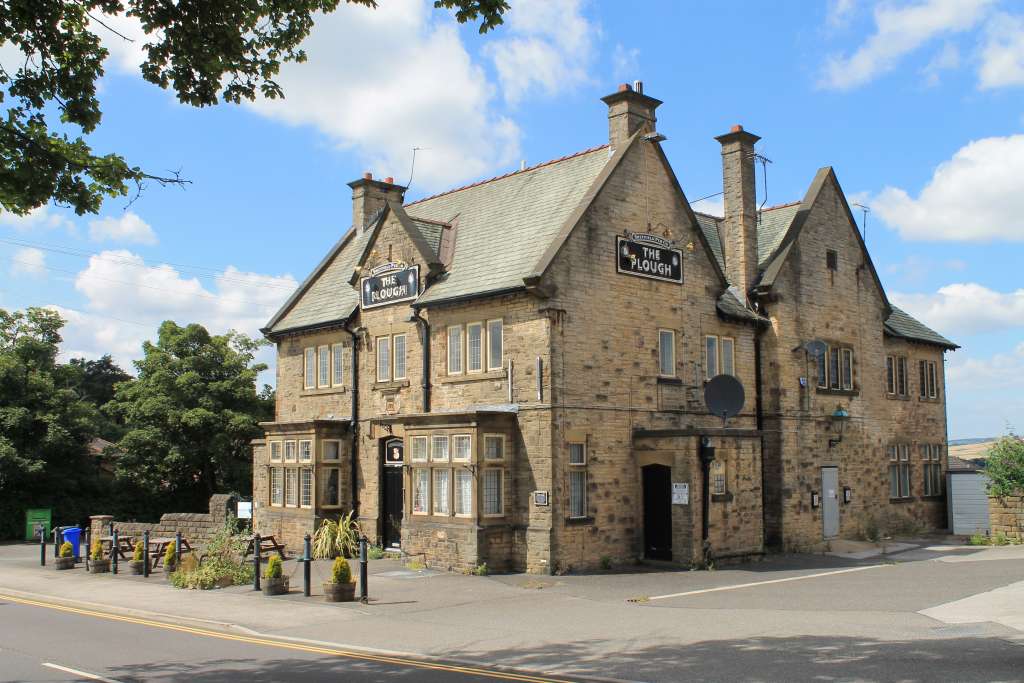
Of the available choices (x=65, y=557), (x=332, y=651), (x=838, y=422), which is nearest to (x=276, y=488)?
(x=65, y=557)

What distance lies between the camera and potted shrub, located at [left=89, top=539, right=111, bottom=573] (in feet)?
77.3

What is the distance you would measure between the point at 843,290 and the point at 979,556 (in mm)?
8651

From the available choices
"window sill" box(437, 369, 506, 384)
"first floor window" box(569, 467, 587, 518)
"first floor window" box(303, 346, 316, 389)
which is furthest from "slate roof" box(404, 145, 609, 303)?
"first floor window" box(303, 346, 316, 389)

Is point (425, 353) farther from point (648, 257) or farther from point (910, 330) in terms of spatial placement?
point (910, 330)

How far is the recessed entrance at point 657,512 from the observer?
Result: 2248 cm

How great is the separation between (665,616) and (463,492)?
24.2 ft

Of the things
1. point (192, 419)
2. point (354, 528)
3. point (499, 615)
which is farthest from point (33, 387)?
point (499, 615)

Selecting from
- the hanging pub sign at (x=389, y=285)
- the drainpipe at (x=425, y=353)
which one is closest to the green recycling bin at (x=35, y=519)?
the hanging pub sign at (x=389, y=285)

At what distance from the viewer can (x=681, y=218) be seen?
980 inches

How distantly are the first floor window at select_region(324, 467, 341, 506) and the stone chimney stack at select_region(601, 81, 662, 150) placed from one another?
463 inches

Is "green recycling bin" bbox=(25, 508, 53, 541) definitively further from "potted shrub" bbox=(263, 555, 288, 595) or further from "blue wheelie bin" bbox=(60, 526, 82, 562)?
"potted shrub" bbox=(263, 555, 288, 595)

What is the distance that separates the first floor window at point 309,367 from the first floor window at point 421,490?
7.39 metres

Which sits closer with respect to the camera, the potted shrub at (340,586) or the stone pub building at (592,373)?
the potted shrub at (340,586)

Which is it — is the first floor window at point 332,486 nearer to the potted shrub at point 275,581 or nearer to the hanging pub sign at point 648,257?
the potted shrub at point 275,581
